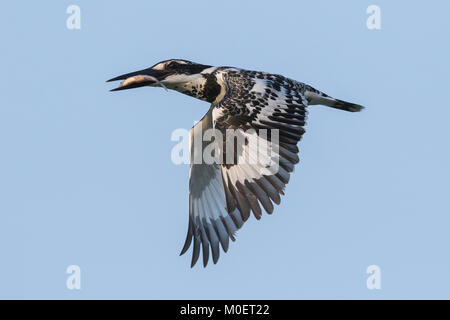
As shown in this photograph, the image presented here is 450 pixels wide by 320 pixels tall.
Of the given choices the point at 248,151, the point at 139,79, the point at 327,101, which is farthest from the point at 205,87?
the point at 248,151

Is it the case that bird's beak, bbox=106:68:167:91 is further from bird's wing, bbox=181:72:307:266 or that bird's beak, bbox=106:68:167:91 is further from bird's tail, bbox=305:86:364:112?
bird's tail, bbox=305:86:364:112

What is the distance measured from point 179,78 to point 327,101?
1.74 metres

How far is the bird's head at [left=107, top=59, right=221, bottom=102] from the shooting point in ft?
40.5

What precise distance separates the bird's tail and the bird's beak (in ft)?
5.66

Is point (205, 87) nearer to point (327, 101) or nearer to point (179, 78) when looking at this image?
point (179, 78)

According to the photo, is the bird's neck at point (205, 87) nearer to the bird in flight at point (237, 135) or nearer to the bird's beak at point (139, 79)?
the bird in flight at point (237, 135)

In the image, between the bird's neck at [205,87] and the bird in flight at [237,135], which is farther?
the bird's neck at [205,87]

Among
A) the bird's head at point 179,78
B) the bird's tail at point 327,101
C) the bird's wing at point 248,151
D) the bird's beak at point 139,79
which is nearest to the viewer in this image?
the bird's wing at point 248,151

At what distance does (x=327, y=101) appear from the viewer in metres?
12.5

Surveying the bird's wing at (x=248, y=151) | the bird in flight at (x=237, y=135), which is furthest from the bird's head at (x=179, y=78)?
the bird's wing at (x=248, y=151)

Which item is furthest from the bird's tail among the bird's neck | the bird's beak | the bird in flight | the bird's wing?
the bird's beak

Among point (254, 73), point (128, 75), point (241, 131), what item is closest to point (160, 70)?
point (128, 75)

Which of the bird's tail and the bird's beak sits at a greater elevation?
the bird's beak

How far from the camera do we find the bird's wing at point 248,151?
1074 centimetres
